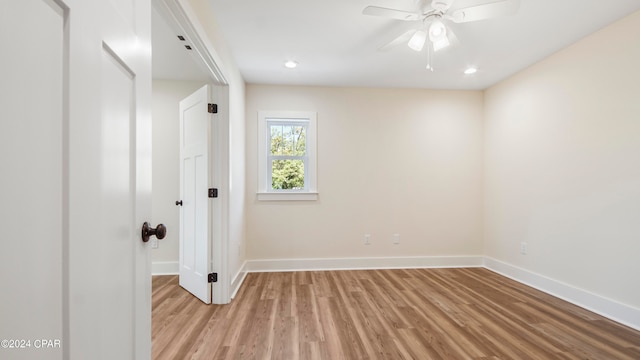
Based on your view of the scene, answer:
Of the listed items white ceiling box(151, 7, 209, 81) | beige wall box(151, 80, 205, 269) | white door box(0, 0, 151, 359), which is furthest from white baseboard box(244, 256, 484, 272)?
white door box(0, 0, 151, 359)

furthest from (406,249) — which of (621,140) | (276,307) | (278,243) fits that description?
(621,140)

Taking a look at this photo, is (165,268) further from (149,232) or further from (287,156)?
(149,232)

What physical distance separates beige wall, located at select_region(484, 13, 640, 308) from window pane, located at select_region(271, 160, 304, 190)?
258 centimetres

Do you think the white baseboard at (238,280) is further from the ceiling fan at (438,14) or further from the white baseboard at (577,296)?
the white baseboard at (577,296)

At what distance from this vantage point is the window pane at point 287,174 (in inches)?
144

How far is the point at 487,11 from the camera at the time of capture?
1757 millimetres

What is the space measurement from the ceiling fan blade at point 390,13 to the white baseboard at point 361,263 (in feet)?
9.15

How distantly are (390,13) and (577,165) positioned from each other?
228 cm

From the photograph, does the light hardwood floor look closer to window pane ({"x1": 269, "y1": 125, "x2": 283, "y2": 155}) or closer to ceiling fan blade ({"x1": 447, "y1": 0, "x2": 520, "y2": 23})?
window pane ({"x1": 269, "y1": 125, "x2": 283, "y2": 155})

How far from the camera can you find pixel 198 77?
3.41 m

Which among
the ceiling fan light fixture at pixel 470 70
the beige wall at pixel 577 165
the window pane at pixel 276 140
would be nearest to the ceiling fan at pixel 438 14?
the ceiling fan light fixture at pixel 470 70

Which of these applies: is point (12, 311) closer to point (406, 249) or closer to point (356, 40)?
point (356, 40)

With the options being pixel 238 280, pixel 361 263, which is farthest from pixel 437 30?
pixel 238 280

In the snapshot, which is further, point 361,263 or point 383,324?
point 361,263
